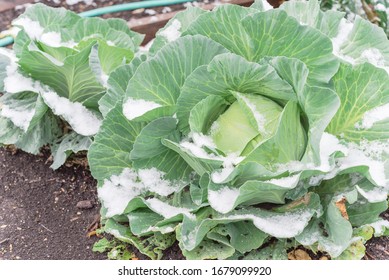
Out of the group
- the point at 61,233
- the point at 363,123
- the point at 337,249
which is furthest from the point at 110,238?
the point at 363,123

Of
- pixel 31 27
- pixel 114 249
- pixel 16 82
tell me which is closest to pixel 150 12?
pixel 31 27

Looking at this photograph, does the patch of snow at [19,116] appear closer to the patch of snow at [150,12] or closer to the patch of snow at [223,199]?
the patch of snow at [223,199]

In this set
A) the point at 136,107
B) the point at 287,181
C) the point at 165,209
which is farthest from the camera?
the point at 165,209

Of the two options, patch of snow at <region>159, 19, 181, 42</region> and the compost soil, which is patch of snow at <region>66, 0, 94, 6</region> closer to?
the compost soil

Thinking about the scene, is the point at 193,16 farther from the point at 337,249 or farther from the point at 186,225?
the point at 337,249

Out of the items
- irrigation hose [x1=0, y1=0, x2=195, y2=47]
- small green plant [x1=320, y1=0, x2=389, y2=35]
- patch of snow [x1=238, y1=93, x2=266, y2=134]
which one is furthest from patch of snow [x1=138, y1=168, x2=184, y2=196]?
small green plant [x1=320, y1=0, x2=389, y2=35]

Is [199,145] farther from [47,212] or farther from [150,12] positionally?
[150,12]
